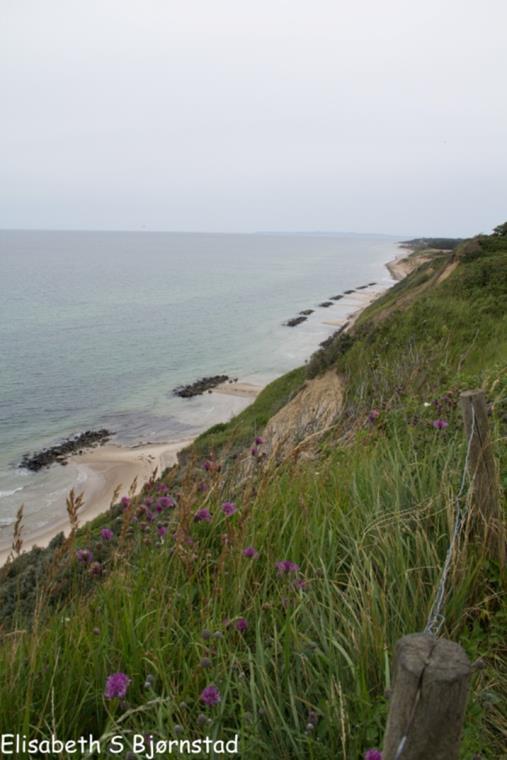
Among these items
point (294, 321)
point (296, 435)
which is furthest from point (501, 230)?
point (294, 321)

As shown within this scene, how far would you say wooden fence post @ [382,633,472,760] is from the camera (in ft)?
4.01

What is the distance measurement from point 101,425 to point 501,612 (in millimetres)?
30732

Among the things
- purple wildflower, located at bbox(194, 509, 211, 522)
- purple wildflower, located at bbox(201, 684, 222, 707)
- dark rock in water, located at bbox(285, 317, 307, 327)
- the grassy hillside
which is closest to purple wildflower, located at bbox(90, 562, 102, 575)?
the grassy hillside

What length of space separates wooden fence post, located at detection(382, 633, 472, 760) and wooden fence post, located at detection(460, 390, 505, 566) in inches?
64.8

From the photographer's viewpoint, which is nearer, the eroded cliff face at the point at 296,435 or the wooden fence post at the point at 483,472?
the wooden fence post at the point at 483,472

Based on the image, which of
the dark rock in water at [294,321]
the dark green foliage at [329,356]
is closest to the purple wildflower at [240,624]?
the dark green foliage at [329,356]

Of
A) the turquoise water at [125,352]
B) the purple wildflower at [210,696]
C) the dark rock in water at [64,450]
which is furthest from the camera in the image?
the turquoise water at [125,352]

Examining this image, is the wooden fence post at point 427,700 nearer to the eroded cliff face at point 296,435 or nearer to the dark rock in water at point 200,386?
the eroded cliff face at point 296,435

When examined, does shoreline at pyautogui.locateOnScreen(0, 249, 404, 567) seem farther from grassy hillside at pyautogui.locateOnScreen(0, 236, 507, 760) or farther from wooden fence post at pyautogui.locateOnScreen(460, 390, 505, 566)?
wooden fence post at pyautogui.locateOnScreen(460, 390, 505, 566)

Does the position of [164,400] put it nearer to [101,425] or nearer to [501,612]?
[101,425]

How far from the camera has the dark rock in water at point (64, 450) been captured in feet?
85.7

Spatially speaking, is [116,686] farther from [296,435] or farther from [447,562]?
[296,435]

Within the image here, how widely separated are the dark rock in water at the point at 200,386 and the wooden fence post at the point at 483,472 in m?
34.3

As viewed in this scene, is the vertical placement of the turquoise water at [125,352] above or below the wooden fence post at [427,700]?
below
